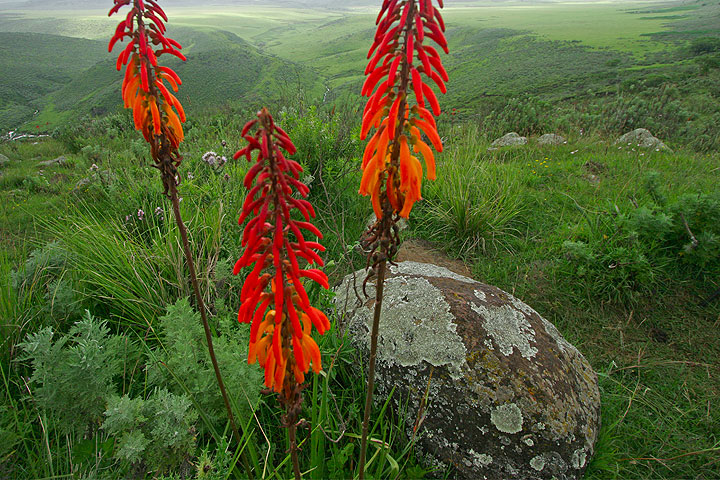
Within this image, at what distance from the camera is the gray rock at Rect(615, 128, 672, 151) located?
788 cm

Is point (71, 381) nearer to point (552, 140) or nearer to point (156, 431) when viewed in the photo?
point (156, 431)

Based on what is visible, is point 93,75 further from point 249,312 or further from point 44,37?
point 249,312

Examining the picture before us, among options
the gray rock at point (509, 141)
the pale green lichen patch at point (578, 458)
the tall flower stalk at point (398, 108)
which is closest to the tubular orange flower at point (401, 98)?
the tall flower stalk at point (398, 108)

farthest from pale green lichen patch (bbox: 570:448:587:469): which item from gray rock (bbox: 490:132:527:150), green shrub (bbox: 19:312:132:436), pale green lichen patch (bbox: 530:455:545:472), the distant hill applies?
the distant hill

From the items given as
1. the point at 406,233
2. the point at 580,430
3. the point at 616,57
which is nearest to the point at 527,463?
the point at 580,430

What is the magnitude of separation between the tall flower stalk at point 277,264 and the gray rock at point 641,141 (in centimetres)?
948

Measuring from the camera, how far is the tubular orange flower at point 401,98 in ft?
4.00

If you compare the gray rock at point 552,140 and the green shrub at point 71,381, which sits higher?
the gray rock at point 552,140

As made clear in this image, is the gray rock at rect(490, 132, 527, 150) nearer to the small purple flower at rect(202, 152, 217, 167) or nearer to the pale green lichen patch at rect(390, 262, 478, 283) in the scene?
the pale green lichen patch at rect(390, 262, 478, 283)

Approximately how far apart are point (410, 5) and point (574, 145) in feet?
28.8

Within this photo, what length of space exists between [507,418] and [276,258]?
2.04 meters

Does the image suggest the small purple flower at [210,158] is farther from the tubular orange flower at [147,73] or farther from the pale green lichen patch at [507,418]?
the pale green lichen patch at [507,418]

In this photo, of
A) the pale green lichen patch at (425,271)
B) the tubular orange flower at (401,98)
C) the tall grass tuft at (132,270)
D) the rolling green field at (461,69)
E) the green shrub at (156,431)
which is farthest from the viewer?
the rolling green field at (461,69)

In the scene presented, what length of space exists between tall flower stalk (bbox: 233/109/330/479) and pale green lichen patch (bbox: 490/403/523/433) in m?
1.53
